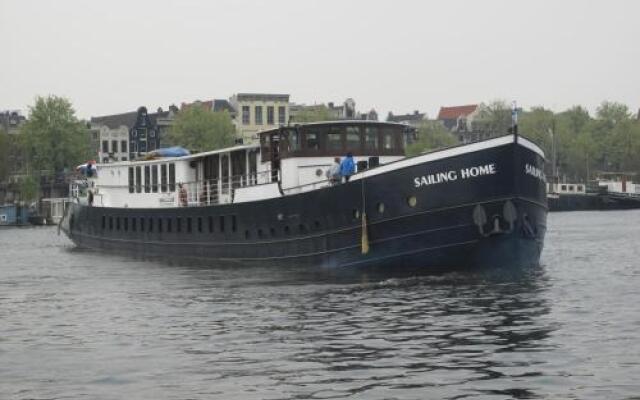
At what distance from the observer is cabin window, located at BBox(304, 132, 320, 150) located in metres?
31.2

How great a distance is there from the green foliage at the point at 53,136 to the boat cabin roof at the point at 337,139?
73.0m

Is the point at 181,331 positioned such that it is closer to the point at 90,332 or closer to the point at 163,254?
the point at 90,332

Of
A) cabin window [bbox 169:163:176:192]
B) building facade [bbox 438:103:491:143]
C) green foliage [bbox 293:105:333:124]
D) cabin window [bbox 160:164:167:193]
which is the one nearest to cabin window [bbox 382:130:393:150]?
cabin window [bbox 169:163:176:192]

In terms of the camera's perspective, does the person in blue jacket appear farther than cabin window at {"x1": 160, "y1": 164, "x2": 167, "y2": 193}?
No

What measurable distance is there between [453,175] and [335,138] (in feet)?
22.0

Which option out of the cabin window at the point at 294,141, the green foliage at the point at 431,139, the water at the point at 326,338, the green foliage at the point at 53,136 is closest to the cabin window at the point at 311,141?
the cabin window at the point at 294,141

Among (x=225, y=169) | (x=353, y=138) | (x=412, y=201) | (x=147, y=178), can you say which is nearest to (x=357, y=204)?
(x=412, y=201)

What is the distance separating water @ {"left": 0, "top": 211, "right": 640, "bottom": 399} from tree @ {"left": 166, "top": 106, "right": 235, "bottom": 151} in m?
72.1

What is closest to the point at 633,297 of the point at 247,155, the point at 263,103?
the point at 247,155

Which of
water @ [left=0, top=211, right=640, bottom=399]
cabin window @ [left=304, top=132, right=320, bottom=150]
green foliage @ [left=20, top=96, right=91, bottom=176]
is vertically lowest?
water @ [left=0, top=211, right=640, bottom=399]

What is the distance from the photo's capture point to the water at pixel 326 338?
42.2 feet

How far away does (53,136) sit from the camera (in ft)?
329

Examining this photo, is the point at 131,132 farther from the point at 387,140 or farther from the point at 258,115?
the point at 387,140

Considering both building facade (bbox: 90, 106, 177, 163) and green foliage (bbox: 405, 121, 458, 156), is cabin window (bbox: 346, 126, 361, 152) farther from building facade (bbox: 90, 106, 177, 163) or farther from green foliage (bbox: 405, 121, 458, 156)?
building facade (bbox: 90, 106, 177, 163)
